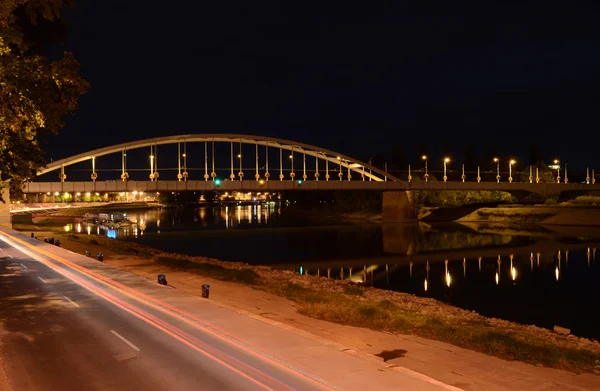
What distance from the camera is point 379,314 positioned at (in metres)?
20.5

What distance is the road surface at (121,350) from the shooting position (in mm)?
11039

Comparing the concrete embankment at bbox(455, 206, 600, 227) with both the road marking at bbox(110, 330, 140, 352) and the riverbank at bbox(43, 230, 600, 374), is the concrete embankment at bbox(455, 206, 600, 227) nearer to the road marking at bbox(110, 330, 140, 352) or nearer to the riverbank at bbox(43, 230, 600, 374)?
the riverbank at bbox(43, 230, 600, 374)

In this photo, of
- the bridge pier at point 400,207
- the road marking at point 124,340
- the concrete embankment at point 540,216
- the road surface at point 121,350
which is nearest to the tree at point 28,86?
the road surface at point 121,350

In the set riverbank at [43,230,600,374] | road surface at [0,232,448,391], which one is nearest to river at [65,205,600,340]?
riverbank at [43,230,600,374]

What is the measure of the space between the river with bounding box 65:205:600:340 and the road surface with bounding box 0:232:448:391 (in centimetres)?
1679

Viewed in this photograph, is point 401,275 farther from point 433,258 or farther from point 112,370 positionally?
point 112,370

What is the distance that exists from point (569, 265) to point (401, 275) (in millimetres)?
16452

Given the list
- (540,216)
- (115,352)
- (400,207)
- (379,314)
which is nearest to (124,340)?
(115,352)

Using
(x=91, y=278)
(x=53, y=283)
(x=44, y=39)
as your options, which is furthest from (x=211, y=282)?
(x=44, y=39)

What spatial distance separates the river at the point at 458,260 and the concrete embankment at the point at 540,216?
6282mm

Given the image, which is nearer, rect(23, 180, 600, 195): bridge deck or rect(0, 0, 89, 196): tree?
rect(0, 0, 89, 196): tree

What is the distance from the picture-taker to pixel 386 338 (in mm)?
16797

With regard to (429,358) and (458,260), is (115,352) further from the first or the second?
(458,260)

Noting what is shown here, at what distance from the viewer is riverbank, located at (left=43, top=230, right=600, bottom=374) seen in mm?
15836
